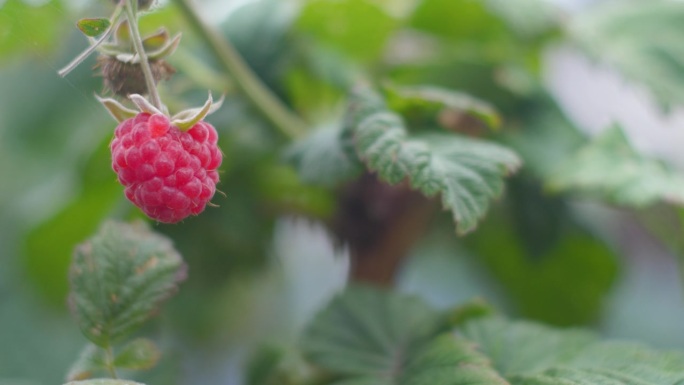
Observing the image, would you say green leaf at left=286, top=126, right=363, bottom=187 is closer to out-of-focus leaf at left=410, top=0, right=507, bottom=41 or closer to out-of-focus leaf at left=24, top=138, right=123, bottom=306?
out-of-focus leaf at left=24, top=138, right=123, bottom=306

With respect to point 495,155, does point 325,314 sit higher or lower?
lower

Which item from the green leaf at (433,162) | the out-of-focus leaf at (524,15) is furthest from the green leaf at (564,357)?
the out-of-focus leaf at (524,15)

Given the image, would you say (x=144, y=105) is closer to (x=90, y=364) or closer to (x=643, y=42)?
(x=90, y=364)

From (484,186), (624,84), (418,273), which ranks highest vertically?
(624,84)

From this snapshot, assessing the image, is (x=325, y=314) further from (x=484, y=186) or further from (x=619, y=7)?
(x=619, y=7)

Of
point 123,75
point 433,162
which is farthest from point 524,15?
point 123,75

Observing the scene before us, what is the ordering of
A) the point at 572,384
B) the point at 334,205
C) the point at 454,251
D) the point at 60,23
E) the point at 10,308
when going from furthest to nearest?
the point at 454,251 < the point at 10,308 < the point at 334,205 < the point at 60,23 < the point at 572,384

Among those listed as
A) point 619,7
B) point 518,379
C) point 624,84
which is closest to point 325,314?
point 518,379
